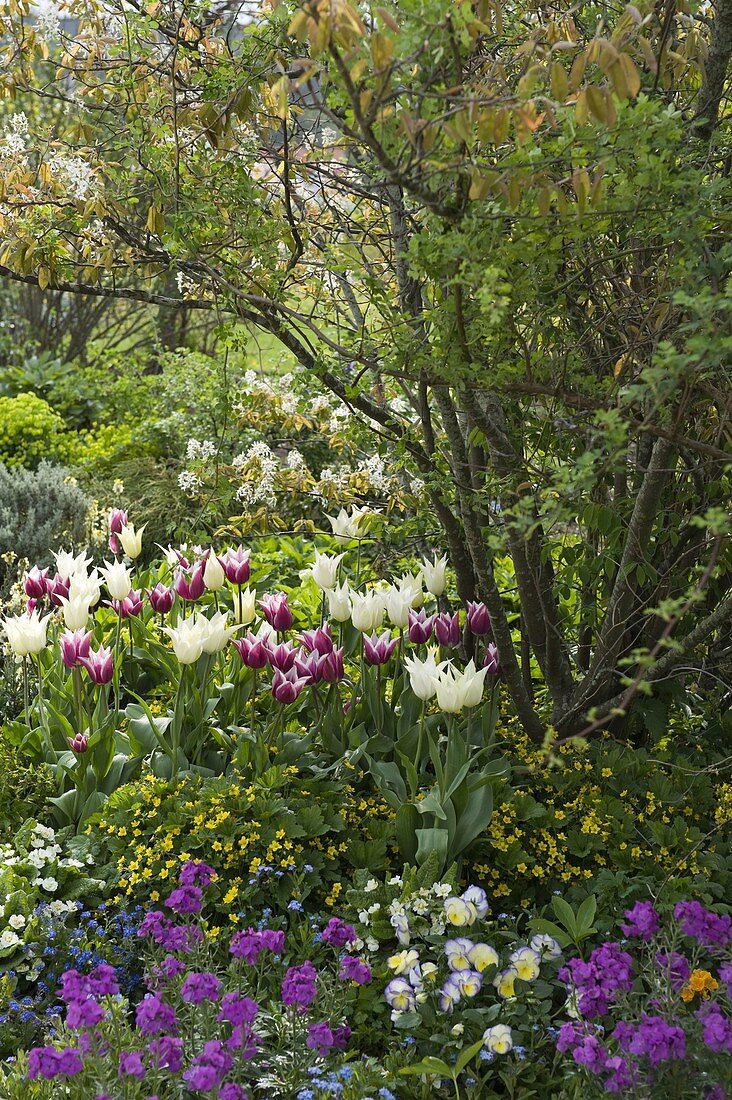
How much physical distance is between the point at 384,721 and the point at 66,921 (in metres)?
1.04

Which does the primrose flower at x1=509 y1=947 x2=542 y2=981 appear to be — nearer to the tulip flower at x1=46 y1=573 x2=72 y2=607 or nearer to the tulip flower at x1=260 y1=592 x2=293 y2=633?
the tulip flower at x1=260 y1=592 x2=293 y2=633

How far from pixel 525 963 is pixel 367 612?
3.64 ft

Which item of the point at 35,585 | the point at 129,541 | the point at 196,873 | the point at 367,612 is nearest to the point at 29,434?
the point at 129,541

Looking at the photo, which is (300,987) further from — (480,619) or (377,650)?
(480,619)

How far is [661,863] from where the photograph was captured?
2.67 m

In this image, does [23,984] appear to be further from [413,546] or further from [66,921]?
[413,546]

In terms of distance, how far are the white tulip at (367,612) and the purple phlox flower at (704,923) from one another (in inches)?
46.6

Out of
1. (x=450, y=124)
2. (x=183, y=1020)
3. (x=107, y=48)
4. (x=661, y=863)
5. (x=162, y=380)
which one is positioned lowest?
(x=183, y=1020)

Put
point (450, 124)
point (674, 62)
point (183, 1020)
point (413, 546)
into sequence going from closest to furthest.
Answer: point (450, 124)
point (183, 1020)
point (674, 62)
point (413, 546)

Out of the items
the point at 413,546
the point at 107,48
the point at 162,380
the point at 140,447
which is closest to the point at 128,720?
the point at 413,546

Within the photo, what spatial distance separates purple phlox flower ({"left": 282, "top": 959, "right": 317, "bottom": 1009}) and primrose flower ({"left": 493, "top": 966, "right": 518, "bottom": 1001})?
40 cm

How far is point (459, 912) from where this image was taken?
2271mm

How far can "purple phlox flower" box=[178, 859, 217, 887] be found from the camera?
2316 mm

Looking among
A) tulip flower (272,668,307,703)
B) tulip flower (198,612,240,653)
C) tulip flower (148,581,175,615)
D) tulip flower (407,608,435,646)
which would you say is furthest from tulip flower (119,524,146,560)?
tulip flower (407,608,435,646)
